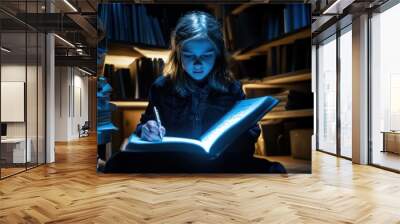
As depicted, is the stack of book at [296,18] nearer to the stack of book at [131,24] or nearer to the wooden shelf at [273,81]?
the wooden shelf at [273,81]

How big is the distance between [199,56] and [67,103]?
10.3m

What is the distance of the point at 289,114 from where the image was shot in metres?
6.45

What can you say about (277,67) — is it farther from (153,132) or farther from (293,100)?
(153,132)

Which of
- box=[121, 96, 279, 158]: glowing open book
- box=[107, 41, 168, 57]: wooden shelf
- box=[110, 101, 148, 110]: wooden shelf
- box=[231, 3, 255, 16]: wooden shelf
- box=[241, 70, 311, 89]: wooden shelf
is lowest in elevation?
box=[121, 96, 279, 158]: glowing open book

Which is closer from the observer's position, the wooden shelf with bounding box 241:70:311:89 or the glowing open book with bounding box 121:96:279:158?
the glowing open book with bounding box 121:96:279:158

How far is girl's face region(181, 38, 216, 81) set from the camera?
252 inches

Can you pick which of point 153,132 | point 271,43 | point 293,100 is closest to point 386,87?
point 293,100

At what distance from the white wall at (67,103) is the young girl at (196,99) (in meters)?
9.64

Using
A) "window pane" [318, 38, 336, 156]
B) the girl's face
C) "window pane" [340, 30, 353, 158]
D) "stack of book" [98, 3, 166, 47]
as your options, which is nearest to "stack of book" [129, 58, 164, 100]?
"stack of book" [98, 3, 166, 47]

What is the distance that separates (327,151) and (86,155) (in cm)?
621

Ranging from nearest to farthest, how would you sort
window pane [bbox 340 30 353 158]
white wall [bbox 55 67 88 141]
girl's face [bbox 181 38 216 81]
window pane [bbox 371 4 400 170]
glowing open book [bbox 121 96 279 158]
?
glowing open book [bbox 121 96 279 158], girl's face [bbox 181 38 216 81], window pane [bbox 371 4 400 170], window pane [bbox 340 30 353 158], white wall [bbox 55 67 88 141]

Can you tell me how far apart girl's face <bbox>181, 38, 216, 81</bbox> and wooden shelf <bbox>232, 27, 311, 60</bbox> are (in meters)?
0.45

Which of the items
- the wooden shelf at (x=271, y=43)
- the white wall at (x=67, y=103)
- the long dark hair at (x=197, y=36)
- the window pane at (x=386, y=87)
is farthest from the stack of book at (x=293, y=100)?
the white wall at (x=67, y=103)

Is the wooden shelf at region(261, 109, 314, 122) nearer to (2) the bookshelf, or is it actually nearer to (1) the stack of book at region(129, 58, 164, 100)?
(2) the bookshelf
